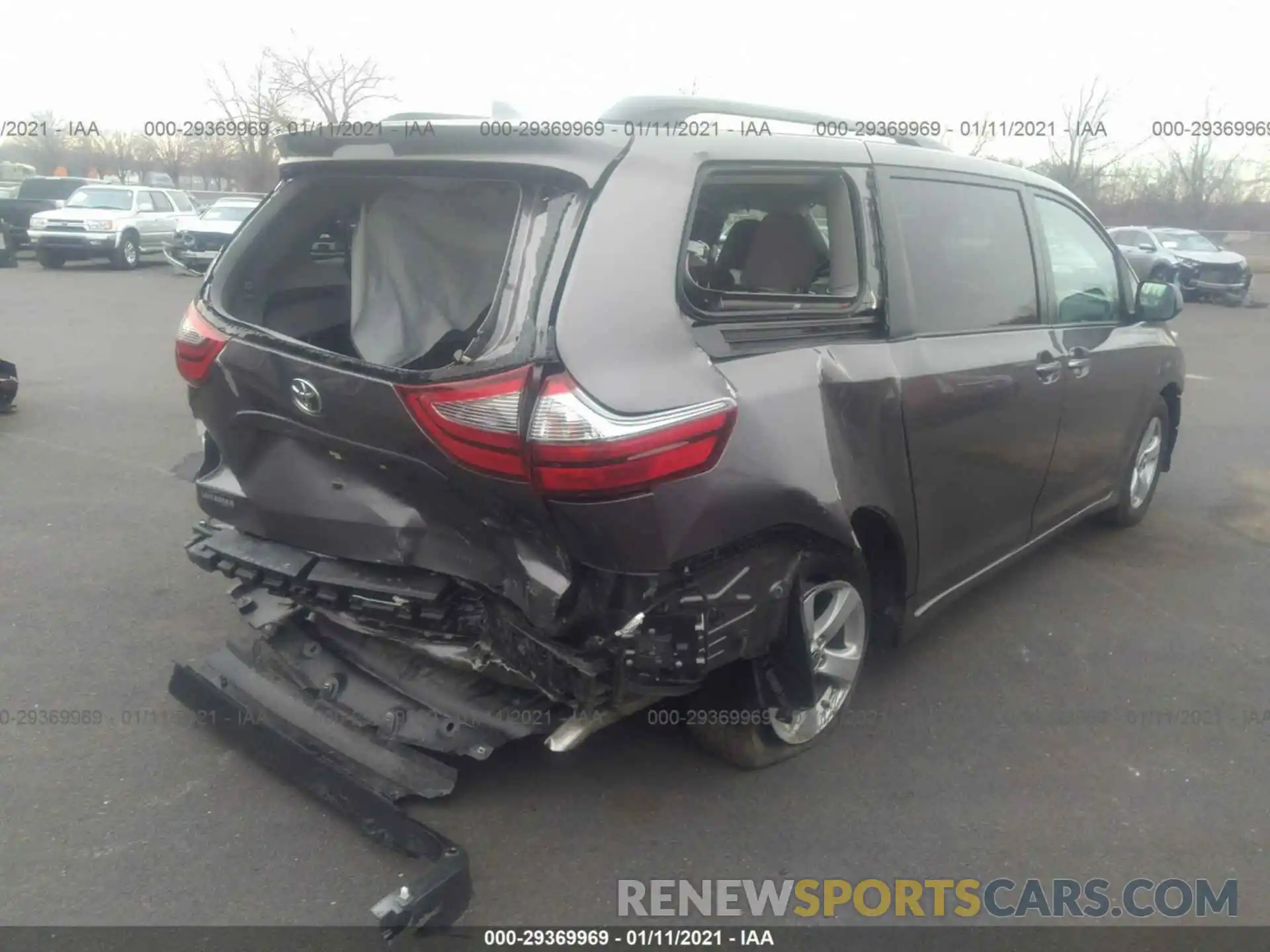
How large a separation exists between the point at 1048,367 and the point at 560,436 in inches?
101

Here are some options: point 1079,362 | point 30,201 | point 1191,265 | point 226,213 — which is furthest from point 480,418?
point 30,201

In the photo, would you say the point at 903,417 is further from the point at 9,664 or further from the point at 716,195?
the point at 9,664

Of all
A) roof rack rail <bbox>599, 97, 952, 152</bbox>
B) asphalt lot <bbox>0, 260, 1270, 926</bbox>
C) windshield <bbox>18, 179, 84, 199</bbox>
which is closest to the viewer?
asphalt lot <bbox>0, 260, 1270, 926</bbox>

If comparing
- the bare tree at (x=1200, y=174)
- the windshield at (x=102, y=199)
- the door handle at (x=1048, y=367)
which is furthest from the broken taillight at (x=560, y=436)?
the bare tree at (x=1200, y=174)

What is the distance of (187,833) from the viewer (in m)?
3.01

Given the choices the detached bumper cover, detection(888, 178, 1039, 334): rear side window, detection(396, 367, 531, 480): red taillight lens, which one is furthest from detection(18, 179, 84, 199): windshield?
detection(396, 367, 531, 480): red taillight lens

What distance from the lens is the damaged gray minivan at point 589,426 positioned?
2.63 m

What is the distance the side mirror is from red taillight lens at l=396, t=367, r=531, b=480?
156 inches

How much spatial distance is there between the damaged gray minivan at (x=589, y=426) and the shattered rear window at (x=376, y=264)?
1 cm

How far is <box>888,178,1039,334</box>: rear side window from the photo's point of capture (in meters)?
3.62

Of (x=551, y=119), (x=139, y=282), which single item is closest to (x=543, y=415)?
(x=551, y=119)

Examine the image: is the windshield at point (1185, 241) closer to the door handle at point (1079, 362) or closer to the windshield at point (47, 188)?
the door handle at point (1079, 362)

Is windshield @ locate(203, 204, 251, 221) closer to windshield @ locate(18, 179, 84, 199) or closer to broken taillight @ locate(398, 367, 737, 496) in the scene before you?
windshield @ locate(18, 179, 84, 199)

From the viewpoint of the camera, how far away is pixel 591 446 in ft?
8.20
